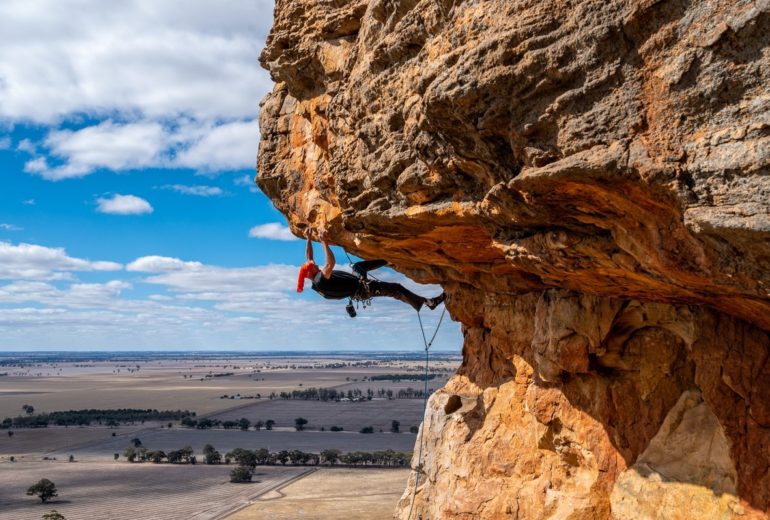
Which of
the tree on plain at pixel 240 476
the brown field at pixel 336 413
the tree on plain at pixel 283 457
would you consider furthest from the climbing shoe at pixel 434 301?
the brown field at pixel 336 413

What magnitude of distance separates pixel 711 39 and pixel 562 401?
7.48 meters

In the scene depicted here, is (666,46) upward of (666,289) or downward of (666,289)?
upward

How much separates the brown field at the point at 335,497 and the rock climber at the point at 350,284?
21.4 m

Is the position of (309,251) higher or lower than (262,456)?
higher

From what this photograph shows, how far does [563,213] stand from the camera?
7477 mm

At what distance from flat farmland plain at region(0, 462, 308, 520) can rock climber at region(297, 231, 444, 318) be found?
29.3 meters

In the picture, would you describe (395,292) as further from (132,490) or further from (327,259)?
(132,490)

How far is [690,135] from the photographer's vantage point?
18.2 ft

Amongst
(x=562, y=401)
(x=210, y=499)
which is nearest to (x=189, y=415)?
(x=210, y=499)

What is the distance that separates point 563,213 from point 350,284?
8.12 m

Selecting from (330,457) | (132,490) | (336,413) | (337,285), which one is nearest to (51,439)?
(132,490)

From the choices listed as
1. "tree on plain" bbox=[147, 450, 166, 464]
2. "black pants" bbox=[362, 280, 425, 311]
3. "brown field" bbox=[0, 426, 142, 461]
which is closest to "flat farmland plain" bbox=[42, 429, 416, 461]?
"brown field" bbox=[0, 426, 142, 461]

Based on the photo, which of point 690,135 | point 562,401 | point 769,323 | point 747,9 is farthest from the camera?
point 562,401

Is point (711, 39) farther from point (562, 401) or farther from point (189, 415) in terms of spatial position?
point (189, 415)
